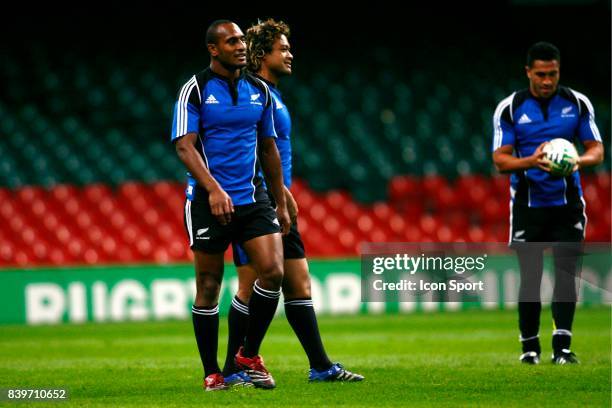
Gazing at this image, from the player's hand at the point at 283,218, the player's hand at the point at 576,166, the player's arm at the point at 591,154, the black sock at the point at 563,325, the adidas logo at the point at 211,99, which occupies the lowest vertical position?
the black sock at the point at 563,325

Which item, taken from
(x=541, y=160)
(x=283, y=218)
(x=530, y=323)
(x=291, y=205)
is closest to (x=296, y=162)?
(x=530, y=323)

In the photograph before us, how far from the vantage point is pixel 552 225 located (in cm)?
772

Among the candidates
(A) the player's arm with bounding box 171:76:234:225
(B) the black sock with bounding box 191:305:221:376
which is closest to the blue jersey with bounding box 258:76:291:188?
(A) the player's arm with bounding box 171:76:234:225

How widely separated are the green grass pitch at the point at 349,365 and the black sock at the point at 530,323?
6.4 inches

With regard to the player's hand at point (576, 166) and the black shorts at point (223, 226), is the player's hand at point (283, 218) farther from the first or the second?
Result: the player's hand at point (576, 166)

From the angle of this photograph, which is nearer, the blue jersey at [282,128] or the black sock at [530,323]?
the blue jersey at [282,128]

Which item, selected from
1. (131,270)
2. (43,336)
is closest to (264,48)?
(43,336)

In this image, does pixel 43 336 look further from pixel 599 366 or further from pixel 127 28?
pixel 127 28

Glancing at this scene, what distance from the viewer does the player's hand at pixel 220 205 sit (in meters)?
6.00

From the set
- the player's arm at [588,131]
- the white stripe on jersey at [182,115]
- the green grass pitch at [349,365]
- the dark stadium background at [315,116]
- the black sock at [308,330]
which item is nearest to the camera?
the green grass pitch at [349,365]

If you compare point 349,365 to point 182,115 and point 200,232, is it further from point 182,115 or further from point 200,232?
→ point 182,115

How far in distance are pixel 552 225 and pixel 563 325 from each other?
71 cm

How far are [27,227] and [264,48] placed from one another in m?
9.19

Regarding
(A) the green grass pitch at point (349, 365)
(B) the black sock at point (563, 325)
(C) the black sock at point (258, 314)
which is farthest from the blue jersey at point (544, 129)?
(C) the black sock at point (258, 314)
